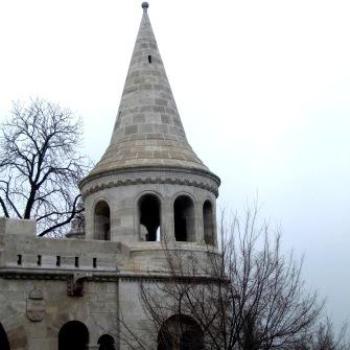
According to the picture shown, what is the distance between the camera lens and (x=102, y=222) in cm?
1686

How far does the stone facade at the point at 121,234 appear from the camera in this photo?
13484mm

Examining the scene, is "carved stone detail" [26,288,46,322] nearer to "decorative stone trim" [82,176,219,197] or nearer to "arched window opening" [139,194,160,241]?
"decorative stone trim" [82,176,219,197]

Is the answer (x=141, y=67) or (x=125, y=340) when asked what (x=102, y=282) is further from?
(x=141, y=67)

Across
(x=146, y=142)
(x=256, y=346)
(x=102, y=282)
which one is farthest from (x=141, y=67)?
(x=256, y=346)

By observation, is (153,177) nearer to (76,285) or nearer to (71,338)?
(76,285)

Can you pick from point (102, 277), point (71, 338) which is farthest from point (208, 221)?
point (71, 338)

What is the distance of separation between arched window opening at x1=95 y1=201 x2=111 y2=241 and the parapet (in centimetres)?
257

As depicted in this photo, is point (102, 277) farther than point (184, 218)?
No

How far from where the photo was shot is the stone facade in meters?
Answer: 13.5

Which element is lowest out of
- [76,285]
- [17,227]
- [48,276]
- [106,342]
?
[106,342]

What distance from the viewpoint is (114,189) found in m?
15.8

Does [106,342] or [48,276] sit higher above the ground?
[48,276]

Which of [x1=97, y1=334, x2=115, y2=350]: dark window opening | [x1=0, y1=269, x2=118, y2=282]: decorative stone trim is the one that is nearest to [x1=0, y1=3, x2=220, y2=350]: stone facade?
[x1=0, y1=269, x2=118, y2=282]: decorative stone trim

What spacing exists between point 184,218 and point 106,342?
3.85m
